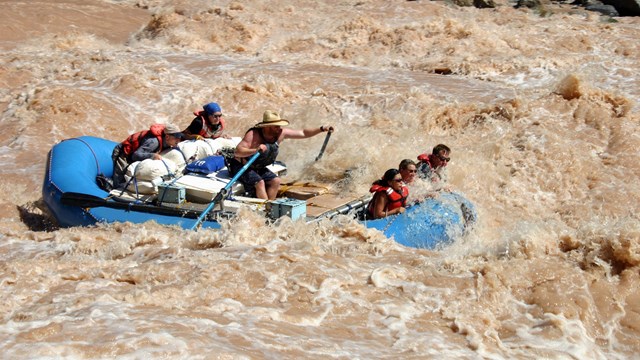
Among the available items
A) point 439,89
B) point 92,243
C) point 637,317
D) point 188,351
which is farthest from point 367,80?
point 188,351

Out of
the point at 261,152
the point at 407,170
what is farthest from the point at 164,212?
the point at 407,170

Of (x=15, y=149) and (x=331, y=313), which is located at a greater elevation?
(x=331, y=313)

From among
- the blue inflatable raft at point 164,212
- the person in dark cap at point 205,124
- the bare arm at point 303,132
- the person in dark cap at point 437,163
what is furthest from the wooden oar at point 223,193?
the person in dark cap at point 437,163

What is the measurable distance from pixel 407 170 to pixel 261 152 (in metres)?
1.29

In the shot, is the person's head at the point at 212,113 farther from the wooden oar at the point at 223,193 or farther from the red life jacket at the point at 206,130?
the wooden oar at the point at 223,193

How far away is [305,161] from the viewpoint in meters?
8.60

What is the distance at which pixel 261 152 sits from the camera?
6902 mm

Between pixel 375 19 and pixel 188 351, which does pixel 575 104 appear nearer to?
pixel 375 19

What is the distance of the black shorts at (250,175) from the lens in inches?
279

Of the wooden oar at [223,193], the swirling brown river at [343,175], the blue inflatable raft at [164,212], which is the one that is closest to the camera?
the swirling brown river at [343,175]

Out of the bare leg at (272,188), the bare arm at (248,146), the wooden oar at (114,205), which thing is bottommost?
the wooden oar at (114,205)

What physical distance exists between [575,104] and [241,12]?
926 cm

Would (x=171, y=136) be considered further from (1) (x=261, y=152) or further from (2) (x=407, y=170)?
(2) (x=407, y=170)

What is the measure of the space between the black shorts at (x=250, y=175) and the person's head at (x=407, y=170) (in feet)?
3.86
